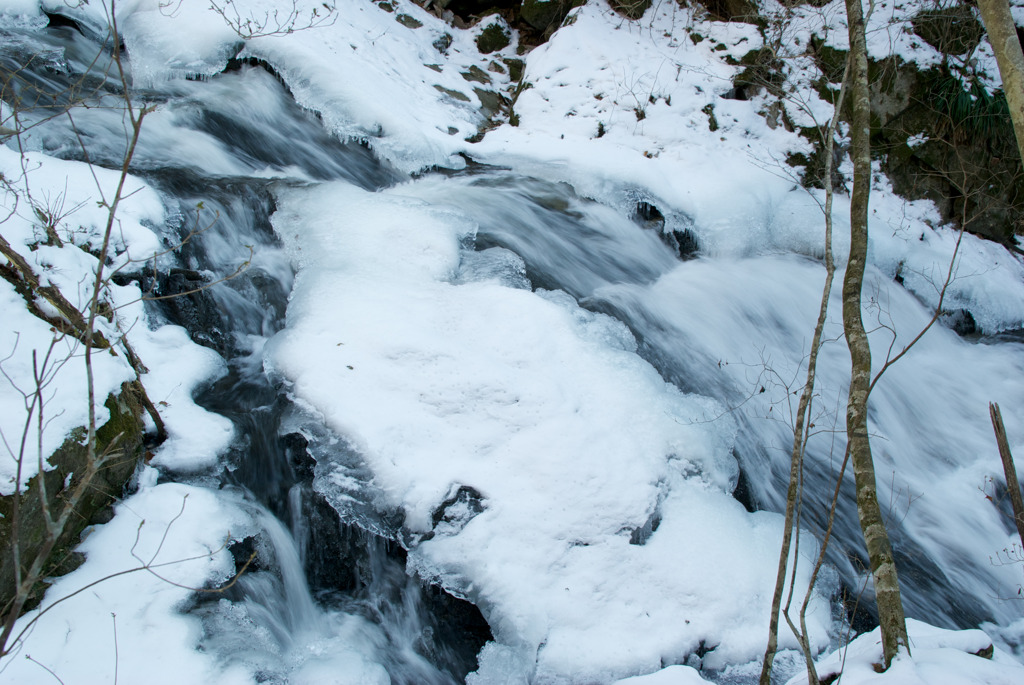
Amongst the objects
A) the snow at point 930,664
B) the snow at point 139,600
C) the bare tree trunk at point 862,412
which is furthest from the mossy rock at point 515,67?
the snow at point 930,664

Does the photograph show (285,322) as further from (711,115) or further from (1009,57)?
(711,115)

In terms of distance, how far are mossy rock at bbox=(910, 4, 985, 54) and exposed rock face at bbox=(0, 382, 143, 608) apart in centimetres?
761

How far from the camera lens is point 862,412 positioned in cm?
258

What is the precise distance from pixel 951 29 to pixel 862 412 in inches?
243

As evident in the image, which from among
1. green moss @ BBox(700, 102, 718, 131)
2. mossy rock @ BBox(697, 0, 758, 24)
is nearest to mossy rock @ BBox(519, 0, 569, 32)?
mossy rock @ BBox(697, 0, 758, 24)

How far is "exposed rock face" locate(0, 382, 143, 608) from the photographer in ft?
8.21

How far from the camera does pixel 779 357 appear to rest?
5.14 m

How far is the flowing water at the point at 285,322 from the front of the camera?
10.2 ft

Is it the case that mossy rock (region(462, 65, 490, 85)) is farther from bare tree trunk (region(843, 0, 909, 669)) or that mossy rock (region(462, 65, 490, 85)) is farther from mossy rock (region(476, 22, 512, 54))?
bare tree trunk (region(843, 0, 909, 669))

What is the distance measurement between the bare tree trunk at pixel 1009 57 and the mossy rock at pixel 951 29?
4.65 metres

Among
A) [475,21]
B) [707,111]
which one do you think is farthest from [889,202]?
[475,21]

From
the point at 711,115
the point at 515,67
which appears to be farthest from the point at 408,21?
the point at 711,115

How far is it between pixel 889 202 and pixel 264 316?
598 cm

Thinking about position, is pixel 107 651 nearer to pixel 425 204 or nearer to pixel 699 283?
pixel 425 204
